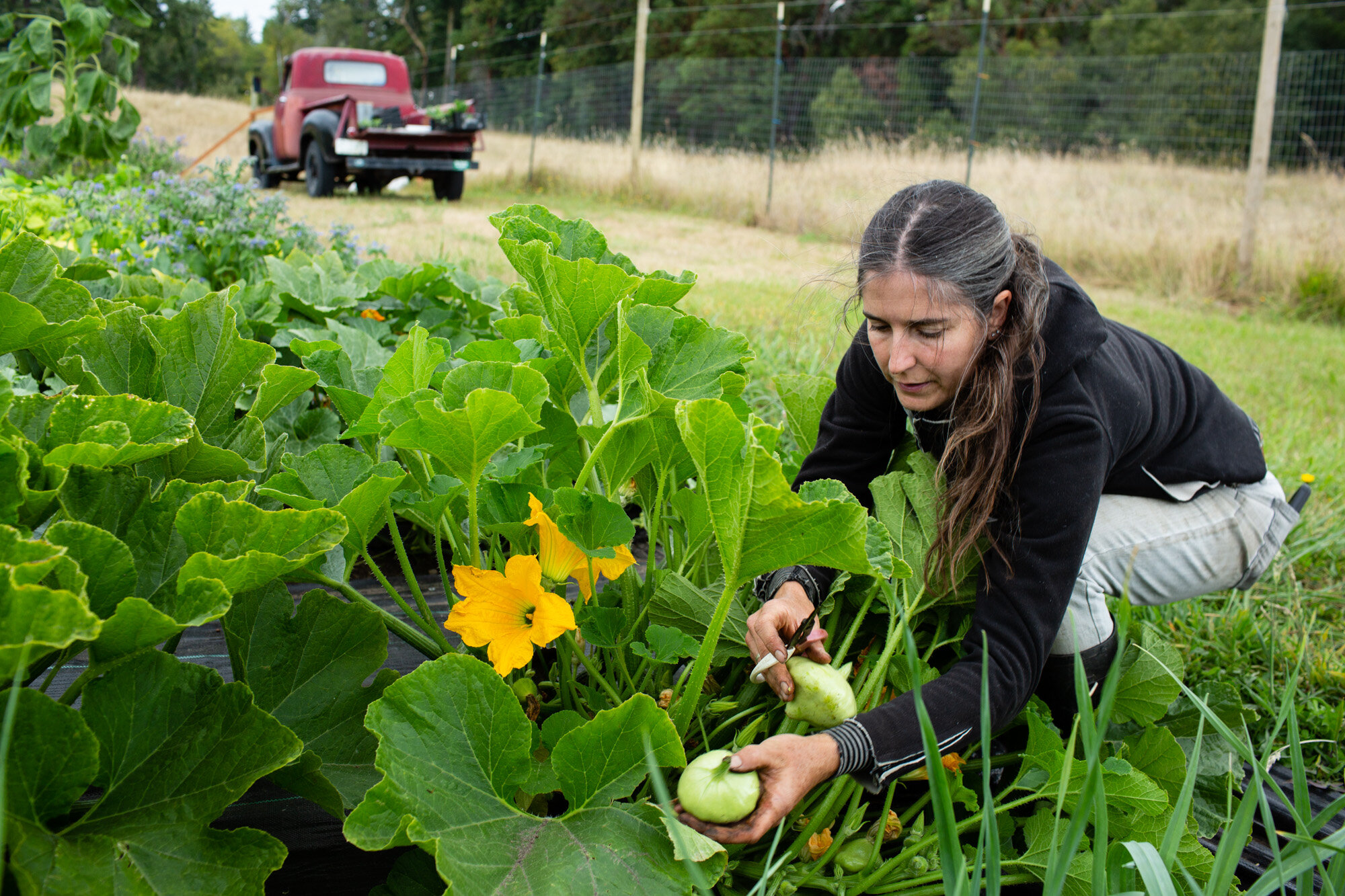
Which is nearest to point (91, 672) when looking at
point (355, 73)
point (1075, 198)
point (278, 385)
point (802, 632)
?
point (278, 385)

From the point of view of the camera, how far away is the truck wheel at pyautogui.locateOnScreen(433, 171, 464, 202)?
11703 millimetres

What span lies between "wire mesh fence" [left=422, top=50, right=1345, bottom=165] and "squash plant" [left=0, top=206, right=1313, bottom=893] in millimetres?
12626

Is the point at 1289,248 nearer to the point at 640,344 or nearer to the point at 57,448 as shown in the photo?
the point at 640,344

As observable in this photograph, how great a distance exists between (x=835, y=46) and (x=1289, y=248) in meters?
21.6

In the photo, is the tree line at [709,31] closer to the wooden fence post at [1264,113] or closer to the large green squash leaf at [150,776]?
the wooden fence post at [1264,113]

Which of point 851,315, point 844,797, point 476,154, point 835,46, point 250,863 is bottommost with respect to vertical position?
point 844,797

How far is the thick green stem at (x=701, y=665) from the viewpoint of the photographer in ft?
3.37

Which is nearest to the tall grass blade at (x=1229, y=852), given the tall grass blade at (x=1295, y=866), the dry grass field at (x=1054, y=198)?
the tall grass blade at (x=1295, y=866)

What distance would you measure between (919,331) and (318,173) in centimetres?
1078

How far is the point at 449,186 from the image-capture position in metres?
11.8

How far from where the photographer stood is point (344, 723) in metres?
1.10

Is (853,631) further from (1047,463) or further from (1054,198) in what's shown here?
(1054,198)

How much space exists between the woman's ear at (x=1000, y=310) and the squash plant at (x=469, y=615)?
0.24m

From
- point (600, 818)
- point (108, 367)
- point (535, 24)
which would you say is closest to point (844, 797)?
point (600, 818)
